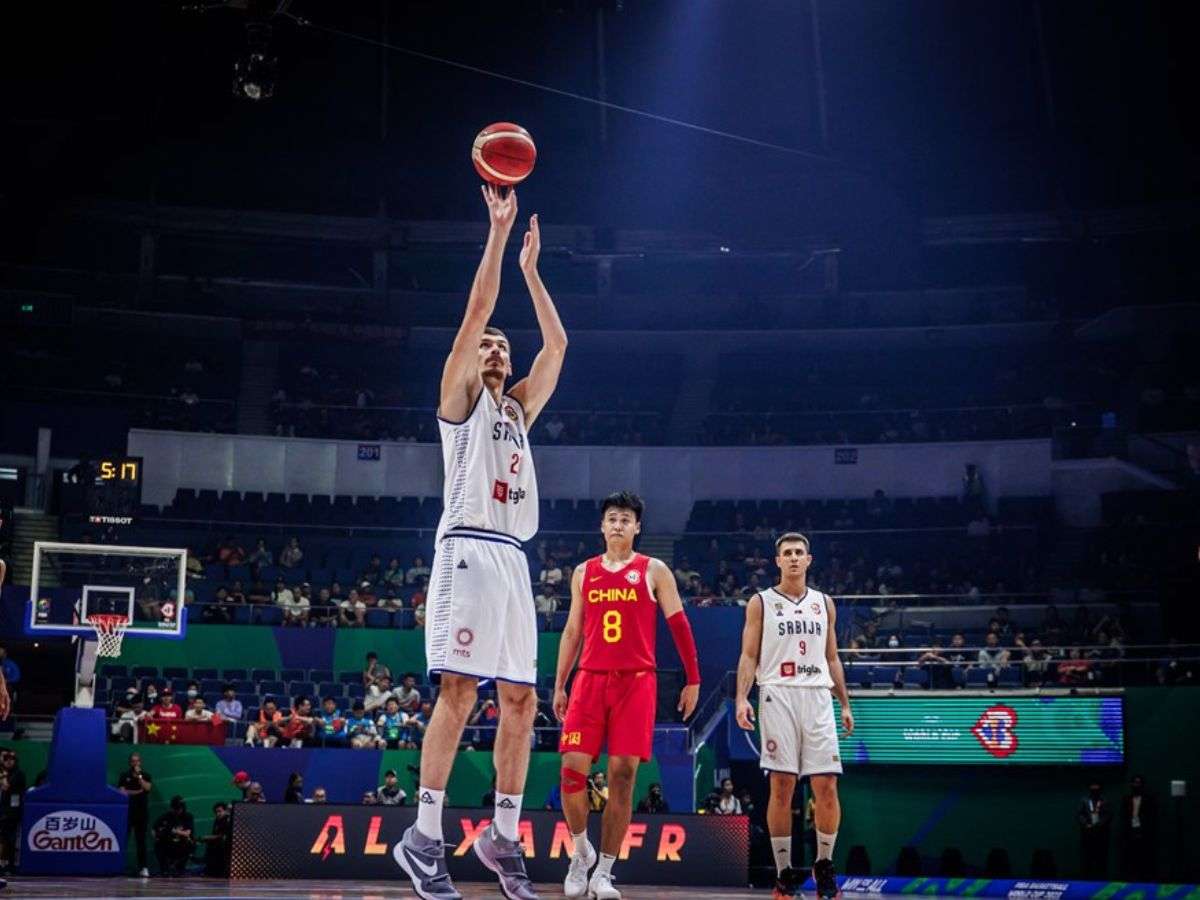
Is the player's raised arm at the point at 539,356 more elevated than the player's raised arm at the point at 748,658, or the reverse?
the player's raised arm at the point at 539,356

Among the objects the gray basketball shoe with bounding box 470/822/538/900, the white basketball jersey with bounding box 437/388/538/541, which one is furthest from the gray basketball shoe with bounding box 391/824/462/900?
the white basketball jersey with bounding box 437/388/538/541

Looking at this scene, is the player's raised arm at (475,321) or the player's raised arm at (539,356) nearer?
the player's raised arm at (475,321)

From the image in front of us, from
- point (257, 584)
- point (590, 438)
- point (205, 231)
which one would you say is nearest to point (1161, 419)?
point (590, 438)

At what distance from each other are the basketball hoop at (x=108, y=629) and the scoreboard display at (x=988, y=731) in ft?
40.4

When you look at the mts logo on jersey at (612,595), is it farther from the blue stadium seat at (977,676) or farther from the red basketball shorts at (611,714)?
the blue stadium seat at (977,676)

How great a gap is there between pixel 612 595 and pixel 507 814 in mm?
2198

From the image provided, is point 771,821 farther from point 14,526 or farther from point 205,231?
point 205,231

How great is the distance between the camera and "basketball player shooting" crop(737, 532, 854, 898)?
10383 mm

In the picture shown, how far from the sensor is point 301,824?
16234 millimetres

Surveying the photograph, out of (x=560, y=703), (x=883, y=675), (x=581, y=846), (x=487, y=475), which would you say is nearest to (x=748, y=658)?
(x=560, y=703)

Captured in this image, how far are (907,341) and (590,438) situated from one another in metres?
8.88

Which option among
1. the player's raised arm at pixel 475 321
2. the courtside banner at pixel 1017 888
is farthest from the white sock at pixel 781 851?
the courtside banner at pixel 1017 888

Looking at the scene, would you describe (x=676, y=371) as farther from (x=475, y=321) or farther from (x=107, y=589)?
(x=475, y=321)

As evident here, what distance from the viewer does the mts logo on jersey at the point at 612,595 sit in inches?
367
